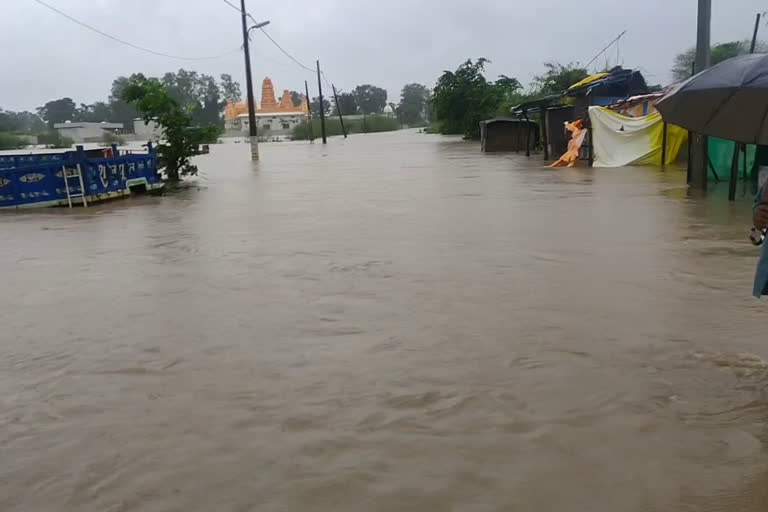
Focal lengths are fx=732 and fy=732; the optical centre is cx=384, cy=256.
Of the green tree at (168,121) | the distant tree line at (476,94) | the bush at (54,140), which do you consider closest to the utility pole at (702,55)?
the green tree at (168,121)

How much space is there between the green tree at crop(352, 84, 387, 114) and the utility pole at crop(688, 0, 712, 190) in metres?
126

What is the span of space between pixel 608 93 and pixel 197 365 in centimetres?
2209

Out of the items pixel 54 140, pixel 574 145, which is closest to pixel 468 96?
pixel 574 145

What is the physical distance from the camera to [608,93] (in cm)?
2405

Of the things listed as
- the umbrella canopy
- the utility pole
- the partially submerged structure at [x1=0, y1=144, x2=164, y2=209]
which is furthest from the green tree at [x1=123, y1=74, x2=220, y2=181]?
the umbrella canopy

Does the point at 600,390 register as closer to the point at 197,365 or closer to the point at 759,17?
the point at 197,365

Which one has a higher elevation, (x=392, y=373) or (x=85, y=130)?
(x=85, y=130)

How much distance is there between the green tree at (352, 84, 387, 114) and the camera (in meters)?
139

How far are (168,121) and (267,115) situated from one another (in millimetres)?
97193

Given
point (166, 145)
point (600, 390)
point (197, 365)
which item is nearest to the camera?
point (600, 390)

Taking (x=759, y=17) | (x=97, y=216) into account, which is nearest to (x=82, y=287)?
(x=97, y=216)

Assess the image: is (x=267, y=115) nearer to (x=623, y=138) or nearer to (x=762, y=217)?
(x=623, y=138)

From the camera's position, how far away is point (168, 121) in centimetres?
1986

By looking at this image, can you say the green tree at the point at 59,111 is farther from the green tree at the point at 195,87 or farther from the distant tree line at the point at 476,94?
the distant tree line at the point at 476,94
